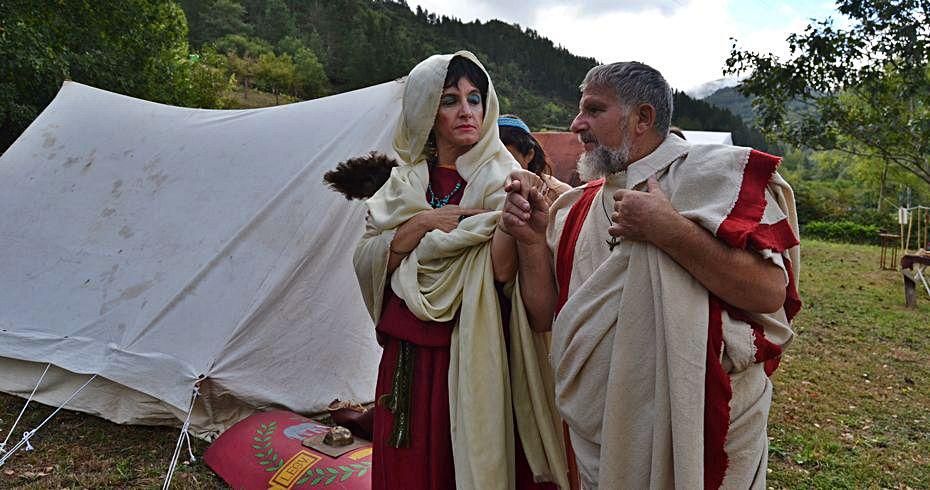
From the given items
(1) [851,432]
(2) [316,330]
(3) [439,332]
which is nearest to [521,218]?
(3) [439,332]

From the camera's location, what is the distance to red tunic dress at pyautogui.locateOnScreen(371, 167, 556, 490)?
1.76 metres

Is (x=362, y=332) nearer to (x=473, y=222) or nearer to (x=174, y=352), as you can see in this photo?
(x=174, y=352)

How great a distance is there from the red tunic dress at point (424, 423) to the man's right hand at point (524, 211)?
0.31 metres

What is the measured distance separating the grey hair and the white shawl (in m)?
0.49

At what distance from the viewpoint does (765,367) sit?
55.8 inches

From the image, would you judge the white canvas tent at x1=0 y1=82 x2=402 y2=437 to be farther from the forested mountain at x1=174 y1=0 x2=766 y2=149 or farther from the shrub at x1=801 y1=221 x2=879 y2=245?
the forested mountain at x1=174 y1=0 x2=766 y2=149

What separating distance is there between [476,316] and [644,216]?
610 millimetres

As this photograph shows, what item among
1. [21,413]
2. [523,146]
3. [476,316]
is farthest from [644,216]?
[21,413]

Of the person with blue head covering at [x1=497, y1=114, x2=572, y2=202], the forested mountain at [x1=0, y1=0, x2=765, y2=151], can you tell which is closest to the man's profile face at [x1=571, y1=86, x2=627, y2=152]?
the person with blue head covering at [x1=497, y1=114, x2=572, y2=202]

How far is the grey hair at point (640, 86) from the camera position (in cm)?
138

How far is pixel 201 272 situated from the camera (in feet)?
12.5

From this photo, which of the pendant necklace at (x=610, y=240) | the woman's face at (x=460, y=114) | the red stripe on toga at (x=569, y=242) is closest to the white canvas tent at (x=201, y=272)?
the woman's face at (x=460, y=114)

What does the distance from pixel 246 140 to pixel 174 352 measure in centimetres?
164

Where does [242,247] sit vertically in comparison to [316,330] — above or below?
above
